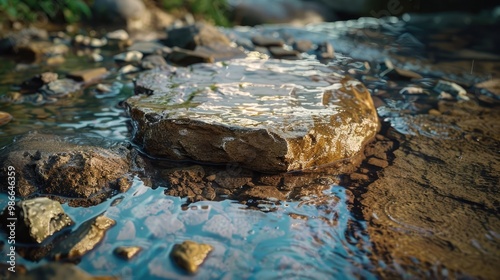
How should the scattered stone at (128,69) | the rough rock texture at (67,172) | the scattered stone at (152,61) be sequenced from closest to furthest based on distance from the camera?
the rough rock texture at (67,172) → the scattered stone at (128,69) → the scattered stone at (152,61)

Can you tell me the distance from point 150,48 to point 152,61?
0.72 meters

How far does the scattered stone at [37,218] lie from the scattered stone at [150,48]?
12.4 ft

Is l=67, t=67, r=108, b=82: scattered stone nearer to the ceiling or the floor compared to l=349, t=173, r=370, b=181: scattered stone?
nearer to the ceiling

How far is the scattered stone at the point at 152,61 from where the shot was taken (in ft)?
17.0

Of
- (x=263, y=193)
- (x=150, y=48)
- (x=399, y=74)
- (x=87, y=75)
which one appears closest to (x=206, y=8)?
(x=150, y=48)

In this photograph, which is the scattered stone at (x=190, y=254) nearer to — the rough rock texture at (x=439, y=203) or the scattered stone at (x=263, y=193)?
the scattered stone at (x=263, y=193)

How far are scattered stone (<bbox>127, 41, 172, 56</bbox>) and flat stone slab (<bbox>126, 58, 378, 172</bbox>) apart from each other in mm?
2135

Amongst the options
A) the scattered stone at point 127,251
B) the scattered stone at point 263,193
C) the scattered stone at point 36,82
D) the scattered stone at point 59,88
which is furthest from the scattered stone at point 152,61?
the scattered stone at point 127,251

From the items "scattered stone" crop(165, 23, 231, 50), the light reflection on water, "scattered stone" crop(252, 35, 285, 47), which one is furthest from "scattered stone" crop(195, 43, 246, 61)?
the light reflection on water

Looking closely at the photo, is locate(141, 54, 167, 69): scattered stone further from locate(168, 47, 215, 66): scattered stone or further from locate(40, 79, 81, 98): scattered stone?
locate(40, 79, 81, 98): scattered stone

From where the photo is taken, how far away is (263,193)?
2584 mm

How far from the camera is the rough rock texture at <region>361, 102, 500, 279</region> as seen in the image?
204cm

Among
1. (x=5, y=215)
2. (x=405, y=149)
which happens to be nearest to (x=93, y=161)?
(x=5, y=215)

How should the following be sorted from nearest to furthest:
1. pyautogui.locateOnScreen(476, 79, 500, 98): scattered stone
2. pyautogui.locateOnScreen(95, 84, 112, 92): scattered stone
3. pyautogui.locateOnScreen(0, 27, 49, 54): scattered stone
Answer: pyautogui.locateOnScreen(95, 84, 112, 92): scattered stone, pyautogui.locateOnScreen(476, 79, 500, 98): scattered stone, pyautogui.locateOnScreen(0, 27, 49, 54): scattered stone
